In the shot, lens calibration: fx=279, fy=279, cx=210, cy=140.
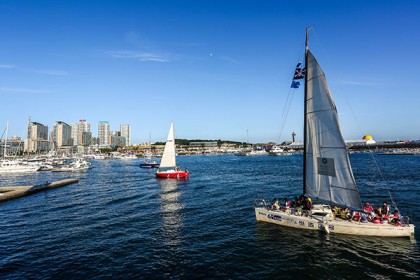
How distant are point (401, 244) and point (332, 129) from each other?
34.7 feet

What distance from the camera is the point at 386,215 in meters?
24.2

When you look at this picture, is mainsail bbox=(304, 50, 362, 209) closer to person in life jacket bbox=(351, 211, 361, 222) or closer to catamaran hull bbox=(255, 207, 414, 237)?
person in life jacket bbox=(351, 211, 361, 222)

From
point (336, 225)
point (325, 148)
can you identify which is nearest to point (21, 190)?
point (325, 148)

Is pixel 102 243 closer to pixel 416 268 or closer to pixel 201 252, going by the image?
pixel 201 252

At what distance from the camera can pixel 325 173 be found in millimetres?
25234

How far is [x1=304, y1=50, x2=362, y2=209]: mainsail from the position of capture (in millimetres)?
23562

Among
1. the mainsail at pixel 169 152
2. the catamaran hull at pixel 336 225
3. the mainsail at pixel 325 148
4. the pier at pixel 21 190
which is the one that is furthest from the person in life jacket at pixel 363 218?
the mainsail at pixel 169 152

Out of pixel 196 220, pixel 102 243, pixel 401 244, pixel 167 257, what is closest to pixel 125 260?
pixel 167 257

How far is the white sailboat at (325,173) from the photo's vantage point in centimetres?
2348

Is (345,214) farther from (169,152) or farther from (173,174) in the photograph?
(169,152)

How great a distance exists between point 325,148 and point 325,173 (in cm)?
233

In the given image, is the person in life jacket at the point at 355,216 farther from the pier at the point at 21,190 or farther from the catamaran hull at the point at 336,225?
the pier at the point at 21,190

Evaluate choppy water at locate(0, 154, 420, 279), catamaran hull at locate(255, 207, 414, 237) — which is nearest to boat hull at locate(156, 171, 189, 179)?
choppy water at locate(0, 154, 420, 279)

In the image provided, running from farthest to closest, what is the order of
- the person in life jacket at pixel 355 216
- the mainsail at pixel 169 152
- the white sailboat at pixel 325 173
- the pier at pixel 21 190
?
the mainsail at pixel 169 152, the pier at pixel 21 190, the person in life jacket at pixel 355 216, the white sailboat at pixel 325 173
